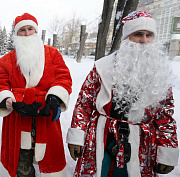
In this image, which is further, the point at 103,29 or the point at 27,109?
the point at 103,29

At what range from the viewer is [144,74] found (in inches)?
50.0

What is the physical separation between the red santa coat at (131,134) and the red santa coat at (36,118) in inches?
15.3

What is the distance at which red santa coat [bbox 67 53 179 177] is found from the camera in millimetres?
1286

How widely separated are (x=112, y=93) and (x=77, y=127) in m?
0.40

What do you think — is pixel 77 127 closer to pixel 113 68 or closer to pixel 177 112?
pixel 113 68

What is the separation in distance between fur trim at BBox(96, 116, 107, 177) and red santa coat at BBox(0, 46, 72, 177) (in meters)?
0.50

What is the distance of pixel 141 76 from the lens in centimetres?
127

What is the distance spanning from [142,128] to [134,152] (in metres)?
0.19

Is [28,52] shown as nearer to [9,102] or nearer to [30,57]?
[30,57]

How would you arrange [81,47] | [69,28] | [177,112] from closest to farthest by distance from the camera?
[177,112] → [81,47] → [69,28]

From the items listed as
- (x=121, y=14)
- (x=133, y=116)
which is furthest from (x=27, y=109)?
(x=121, y=14)

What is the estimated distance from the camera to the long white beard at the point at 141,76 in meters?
1.25

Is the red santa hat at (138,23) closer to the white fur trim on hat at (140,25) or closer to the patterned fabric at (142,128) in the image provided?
the white fur trim on hat at (140,25)

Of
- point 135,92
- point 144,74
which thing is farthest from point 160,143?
point 144,74
